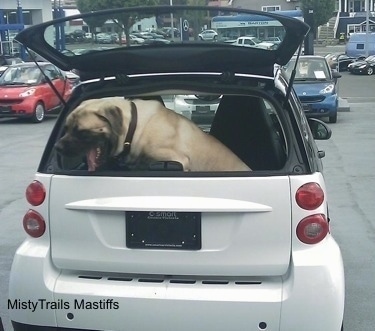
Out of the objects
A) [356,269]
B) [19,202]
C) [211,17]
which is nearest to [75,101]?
[211,17]

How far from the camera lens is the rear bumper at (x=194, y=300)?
348 centimetres

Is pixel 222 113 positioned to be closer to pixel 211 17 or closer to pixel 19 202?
pixel 211 17

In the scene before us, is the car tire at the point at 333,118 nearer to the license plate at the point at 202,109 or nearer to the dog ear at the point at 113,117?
the license plate at the point at 202,109

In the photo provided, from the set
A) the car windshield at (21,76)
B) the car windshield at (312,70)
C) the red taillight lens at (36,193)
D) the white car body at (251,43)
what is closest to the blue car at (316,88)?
the car windshield at (312,70)

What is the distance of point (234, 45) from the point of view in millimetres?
3891

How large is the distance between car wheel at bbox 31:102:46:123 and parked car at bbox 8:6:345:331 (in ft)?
48.2

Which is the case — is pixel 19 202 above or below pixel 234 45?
below

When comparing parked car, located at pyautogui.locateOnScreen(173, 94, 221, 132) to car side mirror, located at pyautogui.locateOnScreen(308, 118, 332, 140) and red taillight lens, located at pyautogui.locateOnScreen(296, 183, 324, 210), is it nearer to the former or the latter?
car side mirror, located at pyautogui.locateOnScreen(308, 118, 332, 140)

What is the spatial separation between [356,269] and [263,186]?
2.60 meters

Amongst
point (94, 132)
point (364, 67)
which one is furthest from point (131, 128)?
point (364, 67)

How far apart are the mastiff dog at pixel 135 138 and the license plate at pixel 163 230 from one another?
0.35 m

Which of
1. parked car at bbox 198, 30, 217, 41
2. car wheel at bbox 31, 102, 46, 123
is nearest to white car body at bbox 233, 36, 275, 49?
parked car at bbox 198, 30, 217, 41

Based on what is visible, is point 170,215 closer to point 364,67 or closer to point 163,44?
point 163,44

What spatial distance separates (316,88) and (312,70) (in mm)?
1183
